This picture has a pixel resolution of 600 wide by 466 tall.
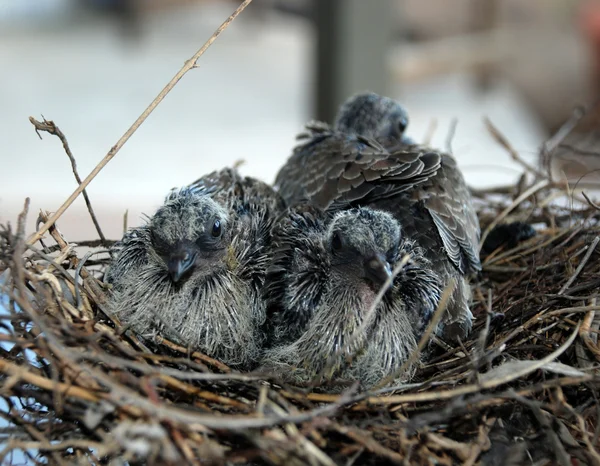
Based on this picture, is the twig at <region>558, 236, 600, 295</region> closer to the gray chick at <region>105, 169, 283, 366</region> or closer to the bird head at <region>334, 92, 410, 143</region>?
the gray chick at <region>105, 169, 283, 366</region>

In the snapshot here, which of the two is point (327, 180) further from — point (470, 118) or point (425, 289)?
point (470, 118)

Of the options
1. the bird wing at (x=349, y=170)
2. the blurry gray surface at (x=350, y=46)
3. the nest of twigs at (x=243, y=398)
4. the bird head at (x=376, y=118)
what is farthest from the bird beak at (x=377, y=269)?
the blurry gray surface at (x=350, y=46)

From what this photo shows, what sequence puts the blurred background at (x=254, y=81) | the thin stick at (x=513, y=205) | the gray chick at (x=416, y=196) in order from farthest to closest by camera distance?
1. the blurred background at (x=254, y=81)
2. the thin stick at (x=513, y=205)
3. the gray chick at (x=416, y=196)

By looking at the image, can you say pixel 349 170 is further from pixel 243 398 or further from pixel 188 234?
pixel 243 398

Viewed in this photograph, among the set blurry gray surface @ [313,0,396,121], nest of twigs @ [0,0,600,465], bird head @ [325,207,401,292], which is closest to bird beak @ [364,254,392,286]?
bird head @ [325,207,401,292]

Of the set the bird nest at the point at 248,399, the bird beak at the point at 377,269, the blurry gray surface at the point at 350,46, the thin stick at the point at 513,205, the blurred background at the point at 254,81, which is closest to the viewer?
the bird nest at the point at 248,399

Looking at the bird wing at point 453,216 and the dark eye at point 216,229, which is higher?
the dark eye at point 216,229

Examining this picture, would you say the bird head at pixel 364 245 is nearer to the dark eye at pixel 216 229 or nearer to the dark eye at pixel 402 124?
the dark eye at pixel 216 229
